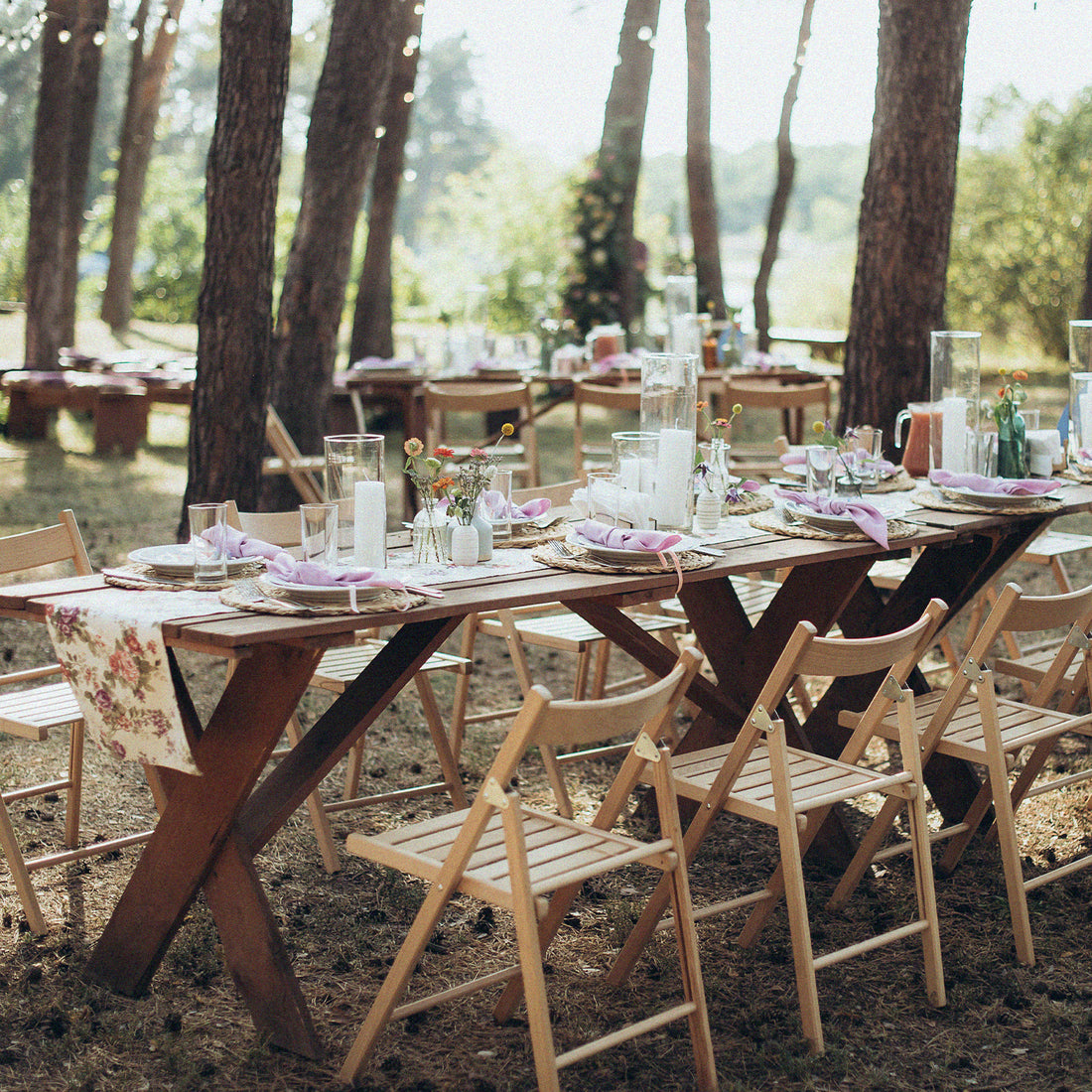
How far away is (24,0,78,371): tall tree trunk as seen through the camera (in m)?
10.6

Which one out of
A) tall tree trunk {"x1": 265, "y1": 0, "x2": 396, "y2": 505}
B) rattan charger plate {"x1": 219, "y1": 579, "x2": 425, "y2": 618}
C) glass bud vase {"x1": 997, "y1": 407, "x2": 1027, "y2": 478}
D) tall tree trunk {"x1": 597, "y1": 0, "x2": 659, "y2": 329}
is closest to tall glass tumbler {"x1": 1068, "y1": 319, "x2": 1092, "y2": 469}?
glass bud vase {"x1": 997, "y1": 407, "x2": 1027, "y2": 478}

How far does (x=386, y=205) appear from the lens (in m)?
11.0

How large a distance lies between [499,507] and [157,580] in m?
0.90

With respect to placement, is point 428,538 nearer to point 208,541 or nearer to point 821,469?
point 208,541

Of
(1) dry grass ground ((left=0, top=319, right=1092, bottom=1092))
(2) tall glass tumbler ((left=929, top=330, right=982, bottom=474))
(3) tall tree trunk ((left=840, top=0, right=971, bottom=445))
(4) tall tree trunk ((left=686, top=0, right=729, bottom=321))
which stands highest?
(4) tall tree trunk ((left=686, top=0, right=729, bottom=321))

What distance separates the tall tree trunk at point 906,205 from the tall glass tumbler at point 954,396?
140 cm

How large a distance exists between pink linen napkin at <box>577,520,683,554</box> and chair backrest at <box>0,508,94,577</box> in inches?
48.3

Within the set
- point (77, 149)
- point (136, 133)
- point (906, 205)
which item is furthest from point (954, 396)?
point (136, 133)

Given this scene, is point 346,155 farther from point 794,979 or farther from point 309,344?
point 794,979

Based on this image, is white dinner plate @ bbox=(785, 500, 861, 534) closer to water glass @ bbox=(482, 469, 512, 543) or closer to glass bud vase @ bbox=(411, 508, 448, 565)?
water glass @ bbox=(482, 469, 512, 543)

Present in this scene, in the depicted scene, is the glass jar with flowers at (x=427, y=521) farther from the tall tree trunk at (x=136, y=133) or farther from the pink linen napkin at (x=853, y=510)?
the tall tree trunk at (x=136, y=133)

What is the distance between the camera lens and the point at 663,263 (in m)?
14.8

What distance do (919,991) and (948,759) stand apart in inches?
37.7

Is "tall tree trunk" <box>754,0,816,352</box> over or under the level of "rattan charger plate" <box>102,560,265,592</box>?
over
